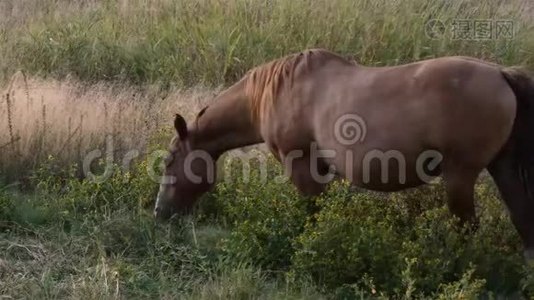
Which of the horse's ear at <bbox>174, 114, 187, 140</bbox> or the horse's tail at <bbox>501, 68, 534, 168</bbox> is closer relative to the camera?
the horse's tail at <bbox>501, 68, 534, 168</bbox>

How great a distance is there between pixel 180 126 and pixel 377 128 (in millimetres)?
1515

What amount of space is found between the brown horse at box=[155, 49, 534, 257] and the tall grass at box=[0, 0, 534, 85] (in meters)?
2.91

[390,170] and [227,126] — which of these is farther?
[227,126]

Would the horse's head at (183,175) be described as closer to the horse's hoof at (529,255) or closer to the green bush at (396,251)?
the green bush at (396,251)

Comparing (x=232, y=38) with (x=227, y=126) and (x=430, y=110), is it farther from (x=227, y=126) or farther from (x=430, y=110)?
(x=430, y=110)

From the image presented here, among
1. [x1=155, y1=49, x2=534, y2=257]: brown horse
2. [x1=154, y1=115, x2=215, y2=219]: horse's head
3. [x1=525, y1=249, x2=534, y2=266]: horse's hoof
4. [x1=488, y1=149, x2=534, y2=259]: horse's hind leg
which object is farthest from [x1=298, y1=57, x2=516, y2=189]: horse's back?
[x1=154, y1=115, x2=215, y2=219]: horse's head

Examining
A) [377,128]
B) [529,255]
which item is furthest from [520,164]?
[377,128]

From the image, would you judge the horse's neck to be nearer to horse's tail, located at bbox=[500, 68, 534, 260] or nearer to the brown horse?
the brown horse

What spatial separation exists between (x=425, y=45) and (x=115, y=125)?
4.04 metres

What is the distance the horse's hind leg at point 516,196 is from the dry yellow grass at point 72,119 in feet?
9.64

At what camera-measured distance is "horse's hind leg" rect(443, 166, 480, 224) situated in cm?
481

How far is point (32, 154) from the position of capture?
665 cm

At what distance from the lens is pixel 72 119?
23.3 feet

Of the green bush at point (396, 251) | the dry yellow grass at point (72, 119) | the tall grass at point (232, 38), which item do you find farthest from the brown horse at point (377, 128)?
the tall grass at point (232, 38)
